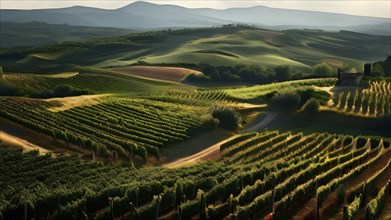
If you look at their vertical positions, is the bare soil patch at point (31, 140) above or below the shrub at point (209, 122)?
above

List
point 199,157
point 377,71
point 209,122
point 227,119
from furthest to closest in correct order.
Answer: point 377,71 → point 227,119 → point 209,122 → point 199,157

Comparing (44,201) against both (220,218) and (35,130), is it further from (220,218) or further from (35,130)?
(35,130)

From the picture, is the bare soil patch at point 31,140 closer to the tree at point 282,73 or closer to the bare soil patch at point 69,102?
the bare soil patch at point 69,102

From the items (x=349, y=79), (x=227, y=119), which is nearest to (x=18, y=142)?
(x=227, y=119)

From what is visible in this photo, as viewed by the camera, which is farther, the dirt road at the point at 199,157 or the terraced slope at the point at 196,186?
the dirt road at the point at 199,157

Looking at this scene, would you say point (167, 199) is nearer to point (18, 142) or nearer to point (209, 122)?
point (18, 142)

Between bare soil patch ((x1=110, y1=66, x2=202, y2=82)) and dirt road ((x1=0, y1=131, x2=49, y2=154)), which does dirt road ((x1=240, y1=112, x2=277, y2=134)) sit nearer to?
dirt road ((x1=0, y1=131, x2=49, y2=154))

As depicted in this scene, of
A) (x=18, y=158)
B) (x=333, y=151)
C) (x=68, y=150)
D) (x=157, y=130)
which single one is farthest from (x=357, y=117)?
(x=18, y=158)

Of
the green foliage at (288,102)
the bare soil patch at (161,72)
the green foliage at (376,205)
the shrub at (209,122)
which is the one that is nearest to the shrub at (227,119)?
the shrub at (209,122)
